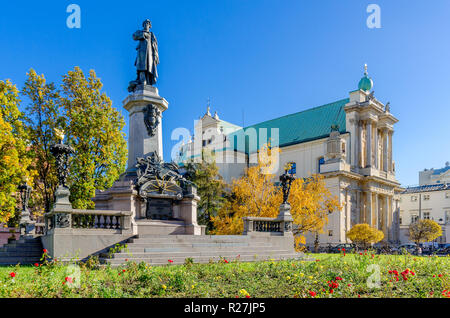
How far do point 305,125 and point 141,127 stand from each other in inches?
2033

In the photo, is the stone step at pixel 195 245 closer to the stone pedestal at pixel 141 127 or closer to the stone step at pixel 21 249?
the stone step at pixel 21 249

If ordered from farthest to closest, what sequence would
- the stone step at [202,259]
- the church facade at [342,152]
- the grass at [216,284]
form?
the church facade at [342,152] → the stone step at [202,259] → the grass at [216,284]

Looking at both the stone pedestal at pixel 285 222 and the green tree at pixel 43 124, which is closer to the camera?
the stone pedestal at pixel 285 222

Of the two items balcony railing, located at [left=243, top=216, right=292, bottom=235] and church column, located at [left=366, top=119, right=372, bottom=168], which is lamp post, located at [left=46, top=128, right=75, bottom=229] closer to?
Result: balcony railing, located at [left=243, top=216, right=292, bottom=235]

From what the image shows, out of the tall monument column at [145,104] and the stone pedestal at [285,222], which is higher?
the tall monument column at [145,104]

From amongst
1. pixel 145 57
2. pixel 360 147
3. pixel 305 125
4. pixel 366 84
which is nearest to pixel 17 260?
pixel 145 57


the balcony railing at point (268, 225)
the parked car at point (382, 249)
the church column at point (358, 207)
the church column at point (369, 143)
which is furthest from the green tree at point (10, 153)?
the church column at point (369, 143)

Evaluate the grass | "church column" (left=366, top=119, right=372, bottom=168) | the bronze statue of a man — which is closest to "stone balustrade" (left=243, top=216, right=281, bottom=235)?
the grass

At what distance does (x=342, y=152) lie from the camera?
188ft

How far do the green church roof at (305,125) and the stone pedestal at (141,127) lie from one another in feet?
149

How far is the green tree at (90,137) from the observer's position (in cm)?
3116

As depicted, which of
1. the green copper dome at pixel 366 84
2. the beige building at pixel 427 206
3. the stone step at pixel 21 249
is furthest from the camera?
the beige building at pixel 427 206

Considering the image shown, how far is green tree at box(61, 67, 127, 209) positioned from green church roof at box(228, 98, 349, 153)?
35.6 meters
